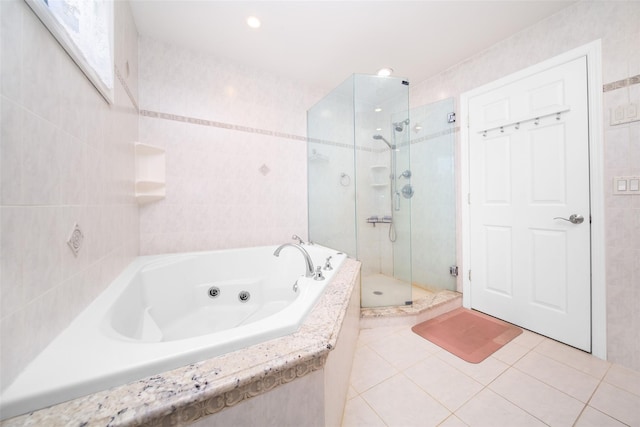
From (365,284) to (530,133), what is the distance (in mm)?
1784

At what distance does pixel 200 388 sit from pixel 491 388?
1.48 meters

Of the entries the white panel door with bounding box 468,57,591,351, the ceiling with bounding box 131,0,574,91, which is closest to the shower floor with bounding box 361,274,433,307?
the white panel door with bounding box 468,57,591,351

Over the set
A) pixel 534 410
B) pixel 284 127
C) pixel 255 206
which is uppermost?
pixel 284 127

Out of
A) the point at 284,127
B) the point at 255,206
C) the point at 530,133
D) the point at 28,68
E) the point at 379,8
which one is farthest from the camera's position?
the point at 284,127

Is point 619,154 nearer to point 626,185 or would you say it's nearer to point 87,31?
point 626,185

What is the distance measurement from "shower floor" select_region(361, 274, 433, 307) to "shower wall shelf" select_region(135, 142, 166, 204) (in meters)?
1.86

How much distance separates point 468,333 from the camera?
1.75 meters

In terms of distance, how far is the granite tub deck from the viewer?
0.45 metres

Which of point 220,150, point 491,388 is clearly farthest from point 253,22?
point 491,388

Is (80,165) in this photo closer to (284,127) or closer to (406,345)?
(284,127)

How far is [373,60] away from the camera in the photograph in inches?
86.4

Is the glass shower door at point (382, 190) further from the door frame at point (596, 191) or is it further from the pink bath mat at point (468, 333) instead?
the door frame at point (596, 191)

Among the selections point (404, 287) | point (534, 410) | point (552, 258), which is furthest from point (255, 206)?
point (552, 258)

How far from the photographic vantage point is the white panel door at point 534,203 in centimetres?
155
